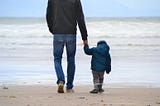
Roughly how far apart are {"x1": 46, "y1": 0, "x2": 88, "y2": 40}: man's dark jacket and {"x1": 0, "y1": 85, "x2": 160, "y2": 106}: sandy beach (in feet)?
3.22

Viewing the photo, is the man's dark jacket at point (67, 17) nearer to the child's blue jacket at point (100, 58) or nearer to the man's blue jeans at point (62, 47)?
the man's blue jeans at point (62, 47)

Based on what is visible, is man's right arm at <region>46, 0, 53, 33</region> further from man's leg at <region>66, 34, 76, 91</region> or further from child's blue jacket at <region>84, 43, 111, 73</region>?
child's blue jacket at <region>84, 43, 111, 73</region>

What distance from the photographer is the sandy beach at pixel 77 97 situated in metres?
7.29

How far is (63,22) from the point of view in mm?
8812

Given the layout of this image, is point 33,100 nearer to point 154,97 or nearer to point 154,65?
point 154,97

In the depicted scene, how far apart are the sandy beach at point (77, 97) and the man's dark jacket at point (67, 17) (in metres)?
0.98

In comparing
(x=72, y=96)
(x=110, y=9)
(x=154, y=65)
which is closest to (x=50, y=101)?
(x=72, y=96)

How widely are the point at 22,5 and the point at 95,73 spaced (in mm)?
139515

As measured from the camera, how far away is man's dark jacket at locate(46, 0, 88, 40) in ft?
28.8

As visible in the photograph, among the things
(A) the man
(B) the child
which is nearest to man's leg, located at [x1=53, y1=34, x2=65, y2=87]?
(A) the man

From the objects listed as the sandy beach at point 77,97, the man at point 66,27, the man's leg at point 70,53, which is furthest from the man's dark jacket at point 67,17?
the sandy beach at point 77,97

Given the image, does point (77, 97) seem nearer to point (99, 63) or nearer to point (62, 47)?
point (99, 63)

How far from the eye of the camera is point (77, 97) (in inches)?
316

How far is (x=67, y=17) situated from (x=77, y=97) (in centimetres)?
145
